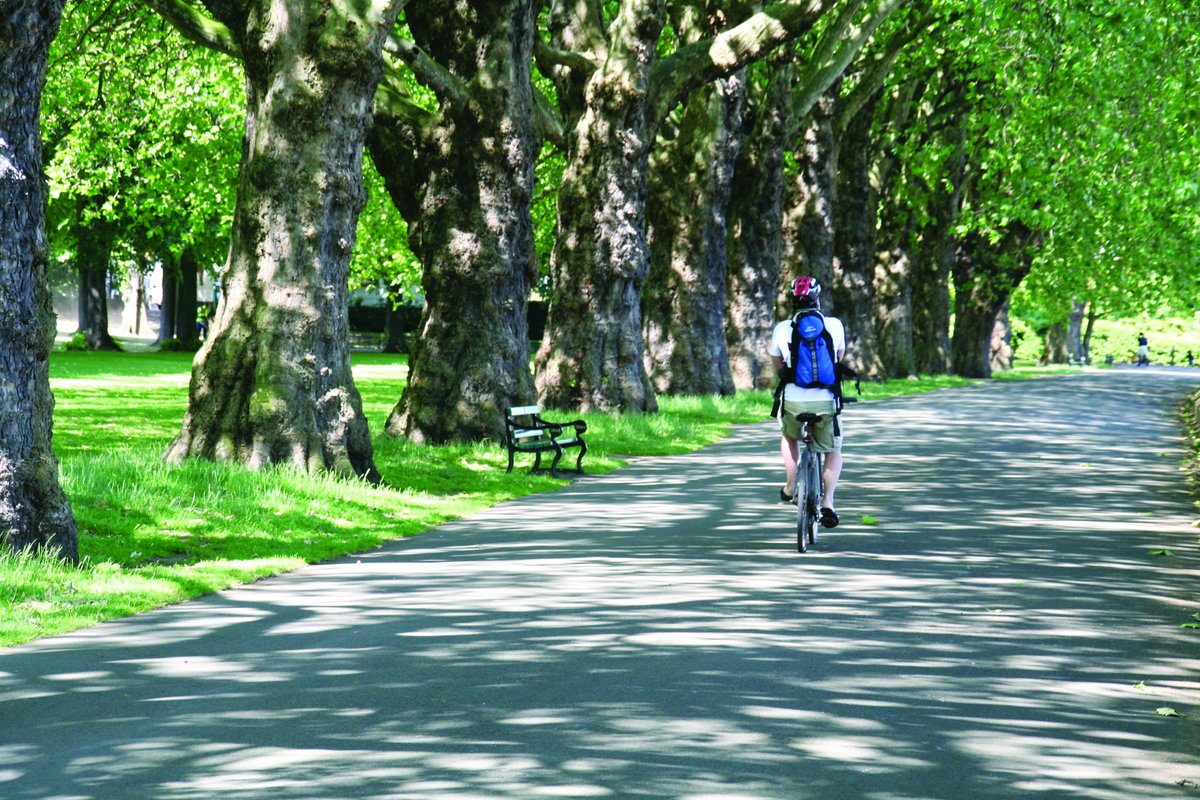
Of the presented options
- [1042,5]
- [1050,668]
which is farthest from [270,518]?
[1042,5]

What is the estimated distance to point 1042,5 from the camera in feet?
82.2

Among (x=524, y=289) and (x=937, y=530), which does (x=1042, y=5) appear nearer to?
(x=524, y=289)

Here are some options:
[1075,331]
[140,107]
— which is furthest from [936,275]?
[1075,331]

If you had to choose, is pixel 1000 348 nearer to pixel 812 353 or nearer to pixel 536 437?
pixel 536 437

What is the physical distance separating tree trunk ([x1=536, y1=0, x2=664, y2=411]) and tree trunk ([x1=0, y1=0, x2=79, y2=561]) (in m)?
14.2

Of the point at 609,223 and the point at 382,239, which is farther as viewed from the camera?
the point at 382,239

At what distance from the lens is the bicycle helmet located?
11977 mm

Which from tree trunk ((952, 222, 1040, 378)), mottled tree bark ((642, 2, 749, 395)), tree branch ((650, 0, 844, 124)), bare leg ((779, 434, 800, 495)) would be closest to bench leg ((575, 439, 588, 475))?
bare leg ((779, 434, 800, 495))

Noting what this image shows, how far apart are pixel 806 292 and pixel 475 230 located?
26.2ft

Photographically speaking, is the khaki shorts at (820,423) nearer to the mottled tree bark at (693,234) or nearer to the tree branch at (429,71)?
the tree branch at (429,71)

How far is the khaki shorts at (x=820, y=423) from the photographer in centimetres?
1207

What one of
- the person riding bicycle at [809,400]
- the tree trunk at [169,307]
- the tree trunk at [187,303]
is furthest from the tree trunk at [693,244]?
the tree trunk at [169,307]

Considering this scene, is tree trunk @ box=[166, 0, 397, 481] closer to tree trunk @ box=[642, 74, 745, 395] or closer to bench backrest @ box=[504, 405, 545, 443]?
bench backrest @ box=[504, 405, 545, 443]

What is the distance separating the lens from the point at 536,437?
18.1m
